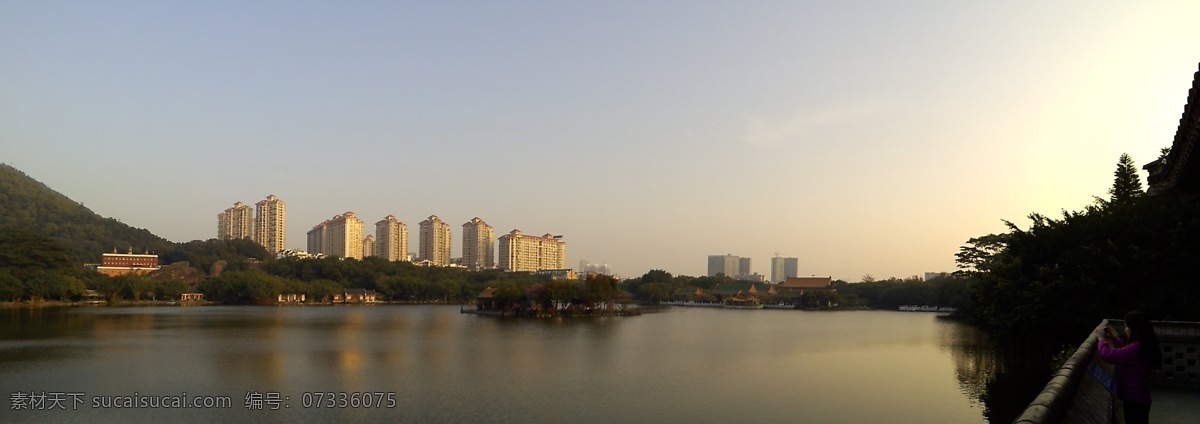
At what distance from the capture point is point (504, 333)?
38250 millimetres

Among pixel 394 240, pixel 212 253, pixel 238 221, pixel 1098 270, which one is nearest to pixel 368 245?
pixel 394 240

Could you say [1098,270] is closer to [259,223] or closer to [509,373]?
[509,373]

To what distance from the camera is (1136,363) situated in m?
4.39

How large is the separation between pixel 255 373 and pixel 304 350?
23.0ft

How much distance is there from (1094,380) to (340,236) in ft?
476

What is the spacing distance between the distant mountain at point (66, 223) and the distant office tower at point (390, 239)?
1512 inches

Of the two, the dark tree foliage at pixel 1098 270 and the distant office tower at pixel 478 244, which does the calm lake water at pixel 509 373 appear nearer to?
the dark tree foliage at pixel 1098 270

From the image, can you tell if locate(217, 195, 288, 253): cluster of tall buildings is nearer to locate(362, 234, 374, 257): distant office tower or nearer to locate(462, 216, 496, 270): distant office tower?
locate(362, 234, 374, 257): distant office tower

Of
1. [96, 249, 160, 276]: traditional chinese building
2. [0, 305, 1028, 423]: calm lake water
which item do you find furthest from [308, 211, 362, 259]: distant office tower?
[0, 305, 1028, 423]: calm lake water

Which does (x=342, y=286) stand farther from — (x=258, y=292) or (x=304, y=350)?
(x=304, y=350)

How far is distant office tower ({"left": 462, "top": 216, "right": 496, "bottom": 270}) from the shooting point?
154000mm

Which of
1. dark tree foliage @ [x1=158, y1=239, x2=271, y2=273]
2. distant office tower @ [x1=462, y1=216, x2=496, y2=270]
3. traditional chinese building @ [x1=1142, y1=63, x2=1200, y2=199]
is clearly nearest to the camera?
traditional chinese building @ [x1=1142, y1=63, x2=1200, y2=199]

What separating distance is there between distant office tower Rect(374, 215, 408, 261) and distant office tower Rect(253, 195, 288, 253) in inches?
700

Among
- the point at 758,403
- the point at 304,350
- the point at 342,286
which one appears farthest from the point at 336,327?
the point at 342,286
